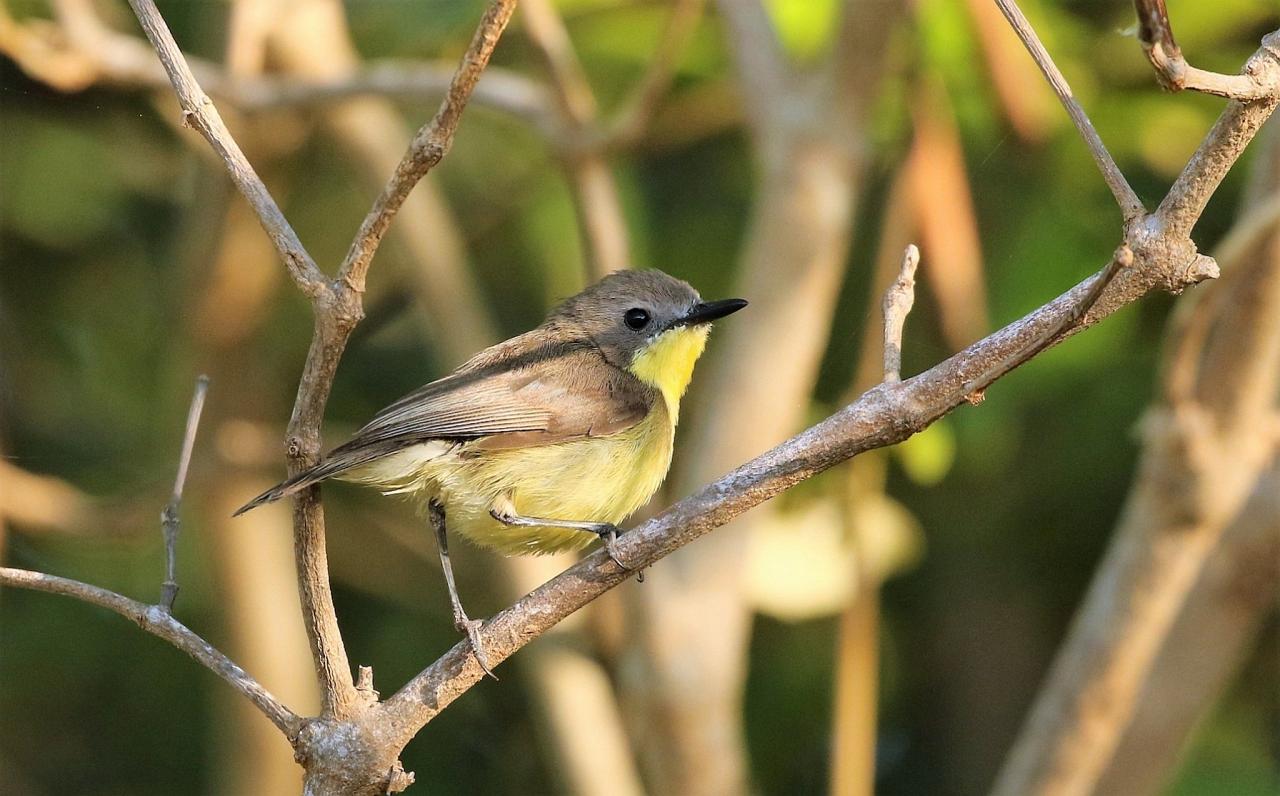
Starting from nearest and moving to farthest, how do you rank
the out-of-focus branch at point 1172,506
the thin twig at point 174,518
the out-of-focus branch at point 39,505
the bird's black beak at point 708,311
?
the thin twig at point 174,518 → the bird's black beak at point 708,311 → the out-of-focus branch at point 1172,506 → the out-of-focus branch at point 39,505

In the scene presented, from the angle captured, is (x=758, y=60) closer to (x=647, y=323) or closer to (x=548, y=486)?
(x=647, y=323)

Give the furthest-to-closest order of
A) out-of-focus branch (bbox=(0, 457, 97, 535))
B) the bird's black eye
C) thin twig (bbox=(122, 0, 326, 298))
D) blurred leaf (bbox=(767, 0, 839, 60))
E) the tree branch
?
1. out-of-focus branch (bbox=(0, 457, 97, 535))
2. blurred leaf (bbox=(767, 0, 839, 60))
3. the tree branch
4. the bird's black eye
5. thin twig (bbox=(122, 0, 326, 298))

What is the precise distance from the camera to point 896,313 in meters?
2.30

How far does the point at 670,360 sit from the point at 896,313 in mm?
1572

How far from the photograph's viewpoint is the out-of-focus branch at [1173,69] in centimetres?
167

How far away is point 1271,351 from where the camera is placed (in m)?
3.84

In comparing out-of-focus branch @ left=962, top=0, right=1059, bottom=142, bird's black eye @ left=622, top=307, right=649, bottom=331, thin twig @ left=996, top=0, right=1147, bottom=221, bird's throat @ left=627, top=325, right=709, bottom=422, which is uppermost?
out-of-focus branch @ left=962, top=0, right=1059, bottom=142

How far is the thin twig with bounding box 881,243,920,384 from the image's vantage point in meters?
2.21

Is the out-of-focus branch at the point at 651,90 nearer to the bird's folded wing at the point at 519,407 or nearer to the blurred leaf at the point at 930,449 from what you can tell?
the bird's folded wing at the point at 519,407

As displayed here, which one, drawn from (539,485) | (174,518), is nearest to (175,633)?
(174,518)

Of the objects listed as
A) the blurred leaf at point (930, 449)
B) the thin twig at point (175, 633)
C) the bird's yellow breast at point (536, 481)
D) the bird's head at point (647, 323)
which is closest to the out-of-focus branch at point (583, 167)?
the bird's head at point (647, 323)

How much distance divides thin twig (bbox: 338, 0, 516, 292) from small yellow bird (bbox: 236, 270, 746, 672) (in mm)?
873

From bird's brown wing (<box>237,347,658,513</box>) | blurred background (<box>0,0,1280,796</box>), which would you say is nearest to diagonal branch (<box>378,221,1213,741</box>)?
bird's brown wing (<box>237,347,658,513</box>)

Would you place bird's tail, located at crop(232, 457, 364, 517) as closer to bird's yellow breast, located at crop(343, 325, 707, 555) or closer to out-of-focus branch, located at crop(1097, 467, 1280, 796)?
bird's yellow breast, located at crop(343, 325, 707, 555)
